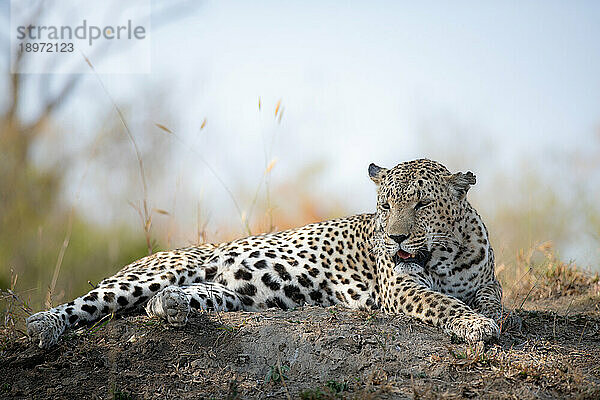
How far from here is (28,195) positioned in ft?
39.3

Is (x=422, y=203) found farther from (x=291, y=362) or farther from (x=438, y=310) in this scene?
(x=291, y=362)

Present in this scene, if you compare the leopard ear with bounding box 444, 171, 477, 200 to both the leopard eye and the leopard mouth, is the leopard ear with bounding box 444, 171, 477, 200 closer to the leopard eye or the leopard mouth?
the leopard eye

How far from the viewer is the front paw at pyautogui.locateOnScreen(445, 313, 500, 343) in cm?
499

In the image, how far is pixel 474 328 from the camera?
16.5 feet

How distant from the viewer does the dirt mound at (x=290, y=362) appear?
4.40m

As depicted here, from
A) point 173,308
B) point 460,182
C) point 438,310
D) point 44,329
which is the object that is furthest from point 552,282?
point 44,329

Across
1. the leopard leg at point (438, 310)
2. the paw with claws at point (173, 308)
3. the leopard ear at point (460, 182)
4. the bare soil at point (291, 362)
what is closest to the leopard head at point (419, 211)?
the leopard ear at point (460, 182)

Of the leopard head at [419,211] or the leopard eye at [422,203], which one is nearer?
the leopard head at [419,211]

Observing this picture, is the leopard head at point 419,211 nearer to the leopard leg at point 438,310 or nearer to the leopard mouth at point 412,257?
the leopard mouth at point 412,257

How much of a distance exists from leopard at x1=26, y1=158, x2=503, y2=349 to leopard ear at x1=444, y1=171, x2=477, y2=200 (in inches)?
0.4

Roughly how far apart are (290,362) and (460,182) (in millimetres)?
2592

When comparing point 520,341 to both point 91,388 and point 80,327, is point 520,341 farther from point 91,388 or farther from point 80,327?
point 80,327

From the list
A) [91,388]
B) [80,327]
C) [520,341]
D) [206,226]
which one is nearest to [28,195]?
[206,226]

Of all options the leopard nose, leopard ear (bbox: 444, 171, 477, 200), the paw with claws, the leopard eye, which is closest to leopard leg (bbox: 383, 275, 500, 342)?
the leopard nose
